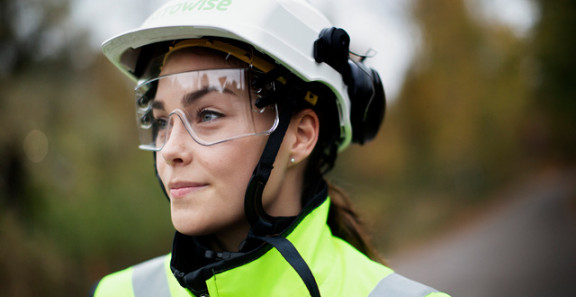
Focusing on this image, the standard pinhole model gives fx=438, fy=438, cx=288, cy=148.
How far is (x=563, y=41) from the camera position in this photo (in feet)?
43.0

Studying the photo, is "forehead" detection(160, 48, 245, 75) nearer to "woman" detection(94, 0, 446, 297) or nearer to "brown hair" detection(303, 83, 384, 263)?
"woman" detection(94, 0, 446, 297)

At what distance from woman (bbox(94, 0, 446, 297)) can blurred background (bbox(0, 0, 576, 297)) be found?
0.59 m

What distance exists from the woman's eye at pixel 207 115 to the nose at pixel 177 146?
0.09m

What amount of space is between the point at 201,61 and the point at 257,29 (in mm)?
315

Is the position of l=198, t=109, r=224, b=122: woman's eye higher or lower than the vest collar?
higher

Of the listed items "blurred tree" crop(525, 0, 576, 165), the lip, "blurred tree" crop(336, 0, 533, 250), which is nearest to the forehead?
the lip

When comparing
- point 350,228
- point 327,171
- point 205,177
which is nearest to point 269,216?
point 205,177

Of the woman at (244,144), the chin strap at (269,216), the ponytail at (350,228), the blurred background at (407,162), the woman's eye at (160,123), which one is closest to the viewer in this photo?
the chin strap at (269,216)

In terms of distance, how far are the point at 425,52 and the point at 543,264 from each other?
12.0 m

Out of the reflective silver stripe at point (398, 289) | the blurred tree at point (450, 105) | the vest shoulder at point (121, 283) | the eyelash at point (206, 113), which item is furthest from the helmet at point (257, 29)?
the blurred tree at point (450, 105)

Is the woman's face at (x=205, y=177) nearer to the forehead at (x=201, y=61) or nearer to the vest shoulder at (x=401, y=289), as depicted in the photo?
the forehead at (x=201, y=61)

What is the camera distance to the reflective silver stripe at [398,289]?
6.25 feet

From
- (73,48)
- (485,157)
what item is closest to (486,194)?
(485,157)

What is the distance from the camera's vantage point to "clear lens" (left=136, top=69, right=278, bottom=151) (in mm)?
1895
